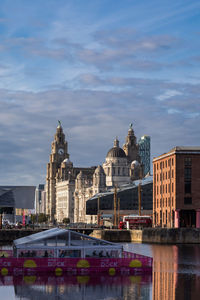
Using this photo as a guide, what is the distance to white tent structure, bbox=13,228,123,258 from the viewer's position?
67688 millimetres

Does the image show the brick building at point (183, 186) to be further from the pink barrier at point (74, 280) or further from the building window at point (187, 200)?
the pink barrier at point (74, 280)

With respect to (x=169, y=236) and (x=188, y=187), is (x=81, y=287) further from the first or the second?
(x=188, y=187)

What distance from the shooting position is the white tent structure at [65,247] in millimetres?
67688

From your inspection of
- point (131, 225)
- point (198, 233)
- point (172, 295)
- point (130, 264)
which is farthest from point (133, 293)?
point (131, 225)

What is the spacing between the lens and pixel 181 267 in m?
78.5

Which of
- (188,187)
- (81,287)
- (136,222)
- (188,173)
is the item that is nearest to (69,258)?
(81,287)

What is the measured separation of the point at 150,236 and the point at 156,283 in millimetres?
77948

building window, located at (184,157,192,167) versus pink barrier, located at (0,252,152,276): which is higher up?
building window, located at (184,157,192,167)

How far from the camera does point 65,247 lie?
222ft

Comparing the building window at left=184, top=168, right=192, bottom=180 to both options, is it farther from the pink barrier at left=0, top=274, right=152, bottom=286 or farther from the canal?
the pink barrier at left=0, top=274, right=152, bottom=286

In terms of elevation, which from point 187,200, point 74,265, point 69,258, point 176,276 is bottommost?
point 176,276

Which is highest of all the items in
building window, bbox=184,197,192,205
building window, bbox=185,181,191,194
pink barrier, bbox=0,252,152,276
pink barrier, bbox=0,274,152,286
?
building window, bbox=185,181,191,194

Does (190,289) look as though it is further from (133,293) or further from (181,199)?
(181,199)

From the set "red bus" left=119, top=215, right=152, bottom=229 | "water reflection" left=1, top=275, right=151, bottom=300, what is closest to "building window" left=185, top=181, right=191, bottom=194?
"red bus" left=119, top=215, right=152, bottom=229
